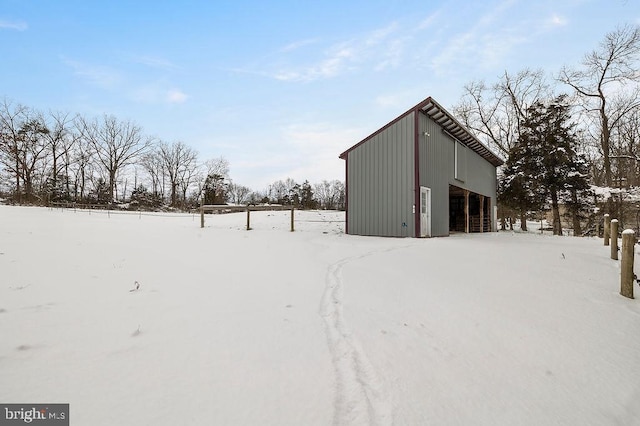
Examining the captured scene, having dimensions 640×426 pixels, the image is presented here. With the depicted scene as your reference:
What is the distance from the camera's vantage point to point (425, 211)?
10930 mm

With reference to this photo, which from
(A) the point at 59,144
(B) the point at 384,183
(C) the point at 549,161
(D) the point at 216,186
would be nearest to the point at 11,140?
(A) the point at 59,144

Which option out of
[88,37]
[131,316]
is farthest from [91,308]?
[88,37]

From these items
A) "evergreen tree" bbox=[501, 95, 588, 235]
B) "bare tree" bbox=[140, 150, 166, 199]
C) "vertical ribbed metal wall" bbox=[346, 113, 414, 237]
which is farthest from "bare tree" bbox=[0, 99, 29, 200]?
"evergreen tree" bbox=[501, 95, 588, 235]

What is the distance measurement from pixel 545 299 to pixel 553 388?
2.30 metres

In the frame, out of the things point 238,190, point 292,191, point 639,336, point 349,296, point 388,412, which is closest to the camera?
point 388,412

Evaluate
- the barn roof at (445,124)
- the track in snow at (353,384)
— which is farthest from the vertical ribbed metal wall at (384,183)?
the track in snow at (353,384)

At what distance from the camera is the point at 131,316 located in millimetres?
2469

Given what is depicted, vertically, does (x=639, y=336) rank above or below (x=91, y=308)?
below

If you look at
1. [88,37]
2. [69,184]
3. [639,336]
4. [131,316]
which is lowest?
[639,336]

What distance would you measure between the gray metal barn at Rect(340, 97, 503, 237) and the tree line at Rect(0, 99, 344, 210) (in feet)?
78.9

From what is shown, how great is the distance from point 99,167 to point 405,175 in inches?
1511

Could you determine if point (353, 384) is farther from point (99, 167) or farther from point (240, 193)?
point (240, 193)

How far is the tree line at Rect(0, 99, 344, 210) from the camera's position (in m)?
24.9

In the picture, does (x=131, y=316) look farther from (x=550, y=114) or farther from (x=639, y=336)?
(x=550, y=114)
